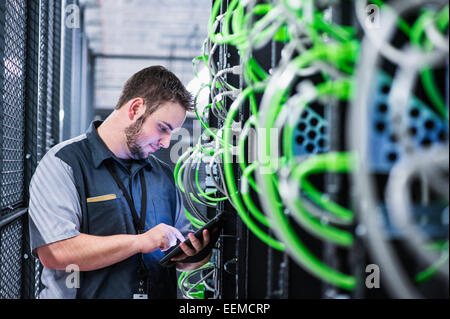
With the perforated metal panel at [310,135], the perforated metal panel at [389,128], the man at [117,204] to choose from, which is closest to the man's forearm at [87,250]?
the man at [117,204]

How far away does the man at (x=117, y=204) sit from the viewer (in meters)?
1.64

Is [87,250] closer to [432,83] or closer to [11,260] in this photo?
[11,260]

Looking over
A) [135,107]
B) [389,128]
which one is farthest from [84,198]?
[389,128]

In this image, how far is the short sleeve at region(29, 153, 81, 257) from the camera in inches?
63.7

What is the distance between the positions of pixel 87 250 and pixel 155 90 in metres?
0.79

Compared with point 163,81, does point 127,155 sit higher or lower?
lower

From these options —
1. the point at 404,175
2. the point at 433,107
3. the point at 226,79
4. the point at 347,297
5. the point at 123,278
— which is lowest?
the point at 123,278

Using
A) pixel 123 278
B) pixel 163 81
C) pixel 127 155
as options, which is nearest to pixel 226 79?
pixel 163 81

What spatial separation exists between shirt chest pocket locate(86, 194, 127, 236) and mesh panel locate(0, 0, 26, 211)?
0.53 metres

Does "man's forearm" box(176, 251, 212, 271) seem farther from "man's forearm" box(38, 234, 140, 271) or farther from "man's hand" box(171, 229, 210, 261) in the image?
"man's forearm" box(38, 234, 140, 271)

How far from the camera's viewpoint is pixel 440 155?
0.58 meters

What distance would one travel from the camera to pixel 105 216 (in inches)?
71.4

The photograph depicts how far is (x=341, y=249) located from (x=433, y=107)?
0.34 meters
